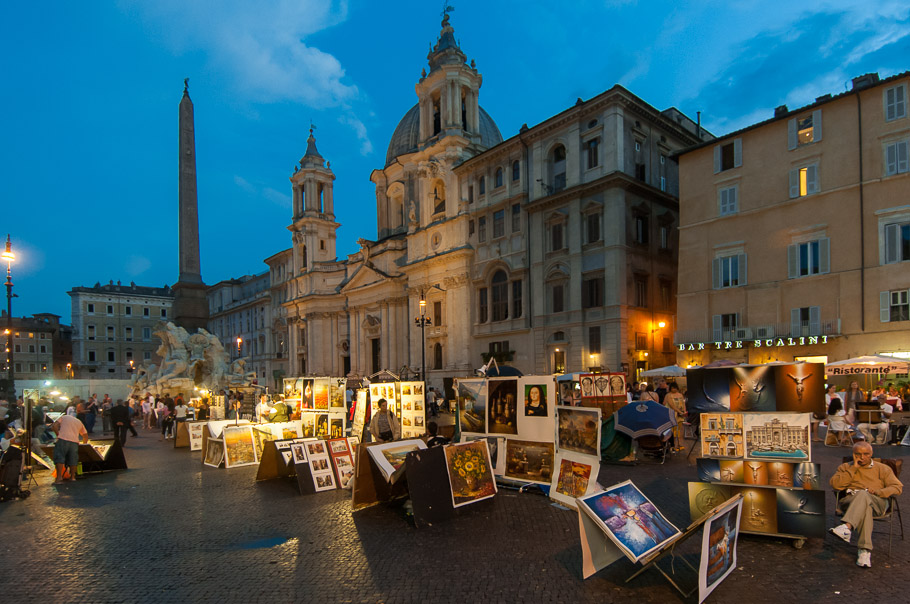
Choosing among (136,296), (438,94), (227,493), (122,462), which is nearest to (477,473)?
(227,493)

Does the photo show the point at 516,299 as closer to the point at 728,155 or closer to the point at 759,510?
the point at 728,155

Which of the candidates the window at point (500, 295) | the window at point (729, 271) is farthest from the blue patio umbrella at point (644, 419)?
the window at point (500, 295)

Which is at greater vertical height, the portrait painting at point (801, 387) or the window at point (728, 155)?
the window at point (728, 155)

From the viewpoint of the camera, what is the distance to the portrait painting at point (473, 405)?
37.3 feet

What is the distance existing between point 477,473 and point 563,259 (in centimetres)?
2586

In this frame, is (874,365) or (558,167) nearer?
(874,365)

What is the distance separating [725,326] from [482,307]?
1704cm

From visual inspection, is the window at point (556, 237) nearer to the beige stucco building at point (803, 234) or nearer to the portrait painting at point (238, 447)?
the beige stucco building at point (803, 234)

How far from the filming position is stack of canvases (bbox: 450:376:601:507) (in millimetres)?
9281

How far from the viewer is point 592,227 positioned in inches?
1304

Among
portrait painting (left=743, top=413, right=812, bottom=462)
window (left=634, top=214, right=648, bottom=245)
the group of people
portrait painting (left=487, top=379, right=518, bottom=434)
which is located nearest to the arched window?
window (left=634, top=214, right=648, bottom=245)

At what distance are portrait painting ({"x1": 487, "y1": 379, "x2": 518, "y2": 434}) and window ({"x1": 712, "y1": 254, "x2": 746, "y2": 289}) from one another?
68.6ft

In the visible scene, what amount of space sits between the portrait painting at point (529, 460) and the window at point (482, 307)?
29.0m

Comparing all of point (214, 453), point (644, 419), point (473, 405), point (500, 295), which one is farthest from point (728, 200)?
point (214, 453)
